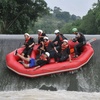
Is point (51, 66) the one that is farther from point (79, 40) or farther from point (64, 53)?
point (79, 40)

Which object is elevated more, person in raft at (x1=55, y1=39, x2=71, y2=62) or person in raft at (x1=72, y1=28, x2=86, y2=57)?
person in raft at (x1=72, y1=28, x2=86, y2=57)

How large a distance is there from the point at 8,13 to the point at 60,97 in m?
14.7

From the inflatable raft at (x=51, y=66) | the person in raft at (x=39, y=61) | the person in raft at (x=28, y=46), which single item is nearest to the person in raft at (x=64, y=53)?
the inflatable raft at (x=51, y=66)

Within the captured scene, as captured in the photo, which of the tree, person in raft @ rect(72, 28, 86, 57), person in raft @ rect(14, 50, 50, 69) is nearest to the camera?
person in raft @ rect(14, 50, 50, 69)

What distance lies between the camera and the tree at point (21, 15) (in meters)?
23.6

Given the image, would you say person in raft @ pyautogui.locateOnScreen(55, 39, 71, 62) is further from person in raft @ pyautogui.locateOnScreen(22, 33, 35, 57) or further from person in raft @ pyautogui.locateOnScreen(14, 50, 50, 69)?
person in raft @ pyautogui.locateOnScreen(22, 33, 35, 57)

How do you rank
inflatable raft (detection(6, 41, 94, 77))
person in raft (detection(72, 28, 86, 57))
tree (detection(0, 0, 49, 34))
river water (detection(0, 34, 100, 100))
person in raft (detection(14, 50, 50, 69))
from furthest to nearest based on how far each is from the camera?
tree (detection(0, 0, 49, 34)), person in raft (detection(72, 28, 86, 57)), person in raft (detection(14, 50, 50, 69)), inflatable raft (detection(6, 41, 94, 77)), river water (detection(0, 34, 100, 100))

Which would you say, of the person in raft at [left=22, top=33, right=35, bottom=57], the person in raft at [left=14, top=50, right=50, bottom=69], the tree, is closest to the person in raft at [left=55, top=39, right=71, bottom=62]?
the person in raft at [left=14, top=50, right=50, bottom=69]

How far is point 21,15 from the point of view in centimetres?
2409

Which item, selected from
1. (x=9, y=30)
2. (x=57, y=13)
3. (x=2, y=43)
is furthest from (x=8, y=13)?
(x=57, y=13)

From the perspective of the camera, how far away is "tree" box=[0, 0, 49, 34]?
23.6 m

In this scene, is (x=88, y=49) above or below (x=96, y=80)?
above

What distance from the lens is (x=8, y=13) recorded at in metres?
23.2

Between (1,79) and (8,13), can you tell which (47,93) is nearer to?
(1,79)
